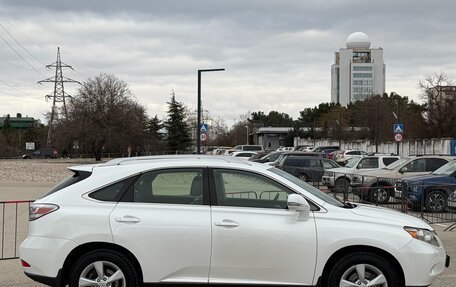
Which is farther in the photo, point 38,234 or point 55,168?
point 55,168

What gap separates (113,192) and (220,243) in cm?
129

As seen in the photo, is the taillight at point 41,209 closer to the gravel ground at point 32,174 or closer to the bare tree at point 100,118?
the gravel ground at point 32,174

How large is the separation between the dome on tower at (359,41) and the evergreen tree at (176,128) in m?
98.5

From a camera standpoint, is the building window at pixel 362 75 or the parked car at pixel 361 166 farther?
the building window at pixel 362 75

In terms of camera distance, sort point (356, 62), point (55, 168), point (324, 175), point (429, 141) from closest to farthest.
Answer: point (324, 175) → point (55, 168) → point (429, 141) → point (356, 62)

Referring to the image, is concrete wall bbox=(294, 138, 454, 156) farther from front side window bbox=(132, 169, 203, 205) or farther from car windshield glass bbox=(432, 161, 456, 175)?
front side window bbox=(132, 169, 203, 205)

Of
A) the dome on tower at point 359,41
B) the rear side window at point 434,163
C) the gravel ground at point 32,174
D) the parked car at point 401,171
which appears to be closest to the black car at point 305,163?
the parked car at point 401,171

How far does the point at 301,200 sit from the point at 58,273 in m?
2.62

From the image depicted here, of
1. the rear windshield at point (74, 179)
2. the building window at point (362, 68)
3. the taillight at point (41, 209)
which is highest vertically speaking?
the building window at point (362, 68)

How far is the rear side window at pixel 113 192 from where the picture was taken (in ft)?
18.3

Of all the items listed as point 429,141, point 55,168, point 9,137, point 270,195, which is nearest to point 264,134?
point 9,137

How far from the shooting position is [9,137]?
105000 mm

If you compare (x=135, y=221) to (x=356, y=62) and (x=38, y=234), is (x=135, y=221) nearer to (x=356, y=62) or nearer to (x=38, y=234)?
(x=38, y=234)

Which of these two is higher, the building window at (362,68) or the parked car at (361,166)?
the building window at (362,68)
